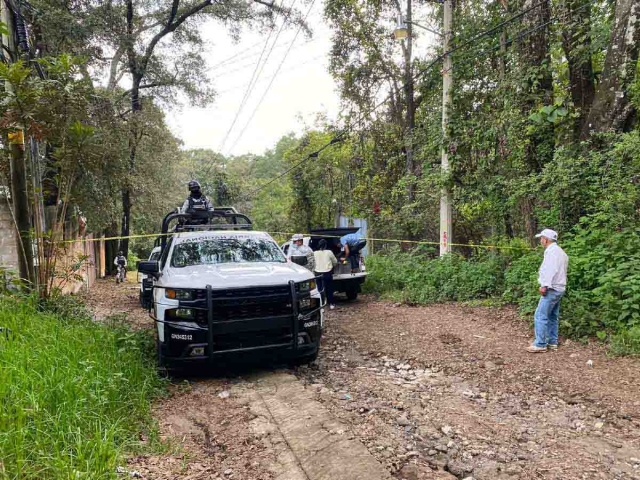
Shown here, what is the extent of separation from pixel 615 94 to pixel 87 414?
29.5ft

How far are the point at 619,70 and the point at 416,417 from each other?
716 centimetres

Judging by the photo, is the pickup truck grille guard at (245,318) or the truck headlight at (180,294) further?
the truck headlight at (180,294)

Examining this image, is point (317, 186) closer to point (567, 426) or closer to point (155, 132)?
point (155, 132)

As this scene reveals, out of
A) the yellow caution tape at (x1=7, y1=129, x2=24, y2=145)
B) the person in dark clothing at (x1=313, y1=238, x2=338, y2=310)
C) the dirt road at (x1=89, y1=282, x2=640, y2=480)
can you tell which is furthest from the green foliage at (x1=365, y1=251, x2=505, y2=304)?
the yellow caution tape at (x1=7, y1=129, x2=24, y2=145)

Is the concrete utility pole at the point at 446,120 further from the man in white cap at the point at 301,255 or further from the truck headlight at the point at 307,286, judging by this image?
the truck headlight at the point at 307,286

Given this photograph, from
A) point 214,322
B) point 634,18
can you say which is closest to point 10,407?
point 214,322

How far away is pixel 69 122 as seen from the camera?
638cm

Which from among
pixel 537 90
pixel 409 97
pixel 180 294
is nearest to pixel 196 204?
pixel 180 294

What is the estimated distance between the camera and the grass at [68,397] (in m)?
2.81

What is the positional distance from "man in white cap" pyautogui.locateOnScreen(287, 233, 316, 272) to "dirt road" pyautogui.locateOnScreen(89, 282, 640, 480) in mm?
2558

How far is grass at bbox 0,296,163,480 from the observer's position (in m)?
2.81

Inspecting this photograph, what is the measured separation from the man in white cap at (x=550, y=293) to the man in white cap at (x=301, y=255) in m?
4.42

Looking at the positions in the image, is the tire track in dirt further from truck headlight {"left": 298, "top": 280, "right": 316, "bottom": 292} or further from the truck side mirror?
the truck side mirror

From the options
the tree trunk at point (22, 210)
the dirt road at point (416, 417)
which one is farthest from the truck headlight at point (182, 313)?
the tree trunk at point (22, 210)
